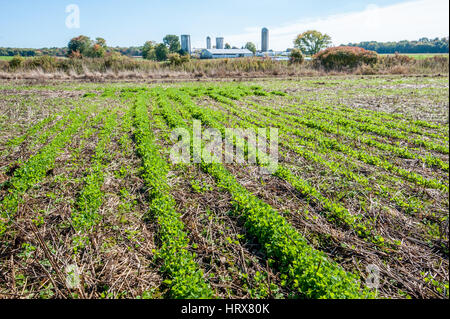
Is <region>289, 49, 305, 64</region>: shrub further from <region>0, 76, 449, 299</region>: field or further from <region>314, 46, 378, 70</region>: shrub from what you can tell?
<region>0, 76, 449, 299</region>: field

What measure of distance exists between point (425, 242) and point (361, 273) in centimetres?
144

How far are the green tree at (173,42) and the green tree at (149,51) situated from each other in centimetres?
840

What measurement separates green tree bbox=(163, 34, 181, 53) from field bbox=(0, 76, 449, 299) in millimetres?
85977

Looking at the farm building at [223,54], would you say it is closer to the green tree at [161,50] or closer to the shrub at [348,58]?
the green tree at [161,50]

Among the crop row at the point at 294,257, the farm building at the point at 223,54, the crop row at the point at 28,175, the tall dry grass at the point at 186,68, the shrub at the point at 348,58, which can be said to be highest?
the farm building at the point at 223,54

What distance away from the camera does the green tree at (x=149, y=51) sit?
69250mm

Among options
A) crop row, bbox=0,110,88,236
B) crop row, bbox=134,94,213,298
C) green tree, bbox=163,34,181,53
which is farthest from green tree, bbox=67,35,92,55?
crop row, bbox=134,94,213,298

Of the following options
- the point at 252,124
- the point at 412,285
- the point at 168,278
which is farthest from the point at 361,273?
the point at 252,124

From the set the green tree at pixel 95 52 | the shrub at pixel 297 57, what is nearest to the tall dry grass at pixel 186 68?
the shrub at pixel 297 57

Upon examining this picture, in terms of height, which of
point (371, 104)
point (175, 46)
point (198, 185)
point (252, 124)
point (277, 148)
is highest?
point (175, 46)

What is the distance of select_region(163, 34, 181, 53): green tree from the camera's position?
8619 cm
